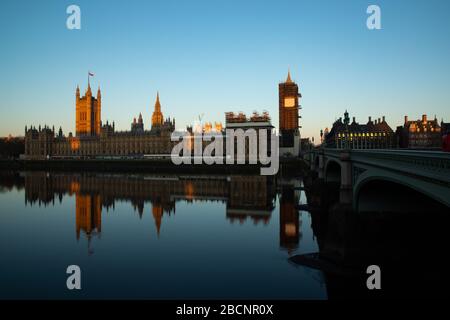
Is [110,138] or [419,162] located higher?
[110,138]

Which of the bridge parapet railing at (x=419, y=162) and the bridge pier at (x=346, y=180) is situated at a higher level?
the bridge parapet railing at (x=419, y=162)

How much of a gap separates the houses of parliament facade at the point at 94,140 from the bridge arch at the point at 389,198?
12215cm

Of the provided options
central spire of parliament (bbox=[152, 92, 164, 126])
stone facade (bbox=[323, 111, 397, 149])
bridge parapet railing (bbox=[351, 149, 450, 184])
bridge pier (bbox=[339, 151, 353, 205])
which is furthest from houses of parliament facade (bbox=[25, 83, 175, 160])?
bridge parapet railing (bbox=[351, 149, 450, 184])

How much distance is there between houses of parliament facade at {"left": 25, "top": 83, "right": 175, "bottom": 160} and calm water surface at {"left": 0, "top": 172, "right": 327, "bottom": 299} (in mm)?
93370

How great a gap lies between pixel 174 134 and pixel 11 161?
209 ft

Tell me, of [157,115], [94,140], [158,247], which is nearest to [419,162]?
[158,247]

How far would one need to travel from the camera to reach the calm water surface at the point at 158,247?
20.2 m

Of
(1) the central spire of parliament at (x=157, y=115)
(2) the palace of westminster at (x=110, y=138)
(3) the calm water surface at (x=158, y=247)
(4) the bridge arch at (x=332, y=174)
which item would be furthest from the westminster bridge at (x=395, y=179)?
(1) the central spire of parliament at (x=157, y=115)

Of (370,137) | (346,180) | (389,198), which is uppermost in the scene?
(370,137)

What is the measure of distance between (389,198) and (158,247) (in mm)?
17848

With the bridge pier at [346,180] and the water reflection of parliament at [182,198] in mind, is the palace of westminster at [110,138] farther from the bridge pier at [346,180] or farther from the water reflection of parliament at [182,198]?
the bridge pier at [346,180]

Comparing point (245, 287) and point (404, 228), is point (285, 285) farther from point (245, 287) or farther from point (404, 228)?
point (404, 228)

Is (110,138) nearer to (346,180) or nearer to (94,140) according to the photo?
(94,140)

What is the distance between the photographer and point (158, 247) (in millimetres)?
28797
